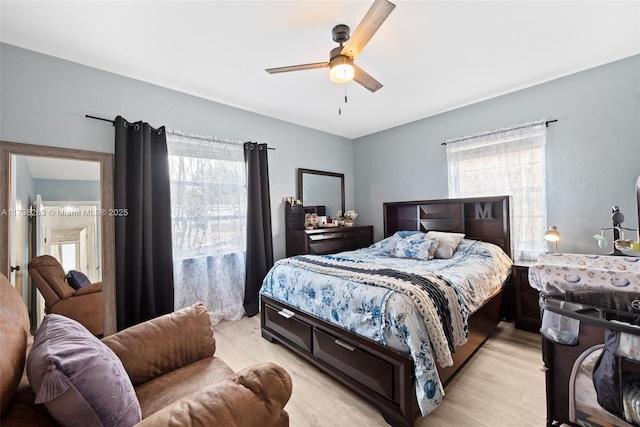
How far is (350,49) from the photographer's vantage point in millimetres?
1824

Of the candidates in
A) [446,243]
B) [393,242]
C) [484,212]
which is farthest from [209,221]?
[484,212]

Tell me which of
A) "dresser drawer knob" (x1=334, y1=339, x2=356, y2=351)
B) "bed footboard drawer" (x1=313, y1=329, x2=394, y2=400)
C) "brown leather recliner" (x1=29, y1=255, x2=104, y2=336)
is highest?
"brown leather recliner" (x1=29, y1=255, x2=104, y2=336)

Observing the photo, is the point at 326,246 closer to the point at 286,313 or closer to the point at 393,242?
the point at 393,242

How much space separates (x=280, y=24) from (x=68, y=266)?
2670 mm

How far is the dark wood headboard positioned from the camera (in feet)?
10.4

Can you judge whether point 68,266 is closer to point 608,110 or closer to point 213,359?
point 213,359

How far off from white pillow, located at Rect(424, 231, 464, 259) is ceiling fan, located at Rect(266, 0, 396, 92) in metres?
1.93

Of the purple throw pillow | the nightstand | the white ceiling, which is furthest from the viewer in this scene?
the nightstand

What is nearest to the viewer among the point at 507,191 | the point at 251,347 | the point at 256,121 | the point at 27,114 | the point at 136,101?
the point at 27,114

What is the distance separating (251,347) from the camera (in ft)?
8.41

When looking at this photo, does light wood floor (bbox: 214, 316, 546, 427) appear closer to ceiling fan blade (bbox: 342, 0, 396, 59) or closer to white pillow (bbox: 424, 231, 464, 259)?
white pillow (bbox: 424, 231, 464, 259)

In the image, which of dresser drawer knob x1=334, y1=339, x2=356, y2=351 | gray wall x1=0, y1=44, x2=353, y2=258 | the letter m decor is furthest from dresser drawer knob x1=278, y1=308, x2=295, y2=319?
A: the letter m decor

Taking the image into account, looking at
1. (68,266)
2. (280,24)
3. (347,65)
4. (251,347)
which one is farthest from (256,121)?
(251,347)

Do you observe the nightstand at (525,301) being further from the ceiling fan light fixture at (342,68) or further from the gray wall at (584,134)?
the ceiling fan light fixture at (342,68)
